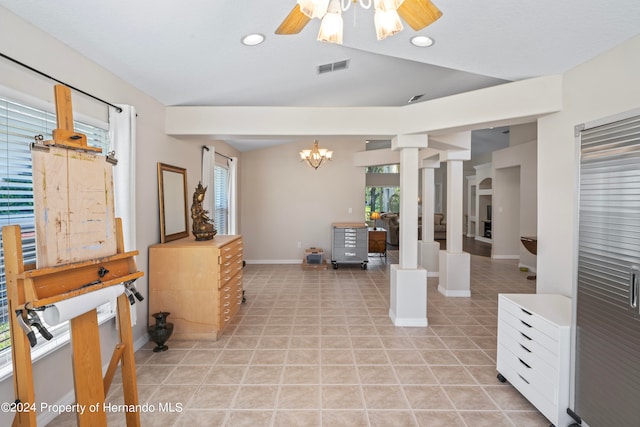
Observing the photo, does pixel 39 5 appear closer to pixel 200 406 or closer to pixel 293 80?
pixel 293 80

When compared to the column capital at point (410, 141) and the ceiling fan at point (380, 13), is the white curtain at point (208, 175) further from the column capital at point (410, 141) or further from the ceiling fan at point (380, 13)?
the ceiling fan at point (380, 13)

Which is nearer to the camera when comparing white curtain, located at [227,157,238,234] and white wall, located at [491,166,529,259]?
white curtain, located at [227,157,238,234]

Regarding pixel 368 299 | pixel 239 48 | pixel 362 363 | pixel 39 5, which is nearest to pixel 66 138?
pixel 39 5

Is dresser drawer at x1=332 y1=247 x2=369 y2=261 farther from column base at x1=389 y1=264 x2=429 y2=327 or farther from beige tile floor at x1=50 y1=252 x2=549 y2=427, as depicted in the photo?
column base at x1=389 y1=264 x2=429 y2=327

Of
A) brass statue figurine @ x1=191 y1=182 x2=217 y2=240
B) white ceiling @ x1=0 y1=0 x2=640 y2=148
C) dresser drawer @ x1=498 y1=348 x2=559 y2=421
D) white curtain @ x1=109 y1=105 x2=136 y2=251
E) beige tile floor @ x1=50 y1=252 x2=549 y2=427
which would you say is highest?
white ceiling @ x1=0 y1=0 x2=640 y2=148

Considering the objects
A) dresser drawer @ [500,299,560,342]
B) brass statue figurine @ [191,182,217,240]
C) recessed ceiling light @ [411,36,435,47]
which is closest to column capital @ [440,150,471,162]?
recessed ceiling light @ [411,36,435,47]

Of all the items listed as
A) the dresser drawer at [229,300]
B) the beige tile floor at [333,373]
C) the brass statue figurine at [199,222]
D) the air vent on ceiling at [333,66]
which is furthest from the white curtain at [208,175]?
the air vent on ceiling at [333,66]

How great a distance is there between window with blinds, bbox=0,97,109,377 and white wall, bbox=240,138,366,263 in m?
4.93

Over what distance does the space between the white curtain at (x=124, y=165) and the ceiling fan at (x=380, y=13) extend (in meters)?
1.93

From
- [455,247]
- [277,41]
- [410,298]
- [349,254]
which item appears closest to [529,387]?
[410,298]

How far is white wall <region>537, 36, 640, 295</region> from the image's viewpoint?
77.5 inches

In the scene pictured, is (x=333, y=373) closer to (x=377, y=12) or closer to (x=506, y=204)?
(x=377, y=12)

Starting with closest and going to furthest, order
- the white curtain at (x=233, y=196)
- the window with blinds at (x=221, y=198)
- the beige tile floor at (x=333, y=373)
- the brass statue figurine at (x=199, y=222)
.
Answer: the beige tile floor at (x=333, y=373), the brass statue figurine at (x=199, y=222), the window with blinds at (x=221, y=198), the white curtain at (x=233, y=196)

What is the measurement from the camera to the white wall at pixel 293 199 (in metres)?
6.89
